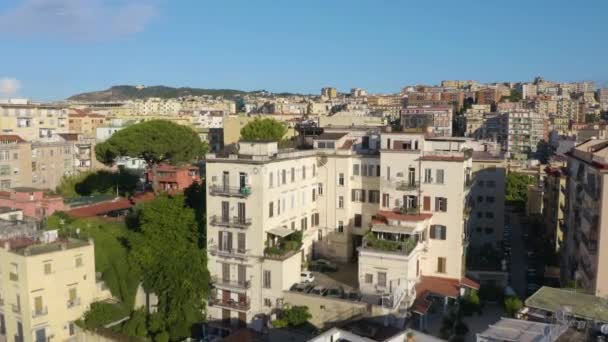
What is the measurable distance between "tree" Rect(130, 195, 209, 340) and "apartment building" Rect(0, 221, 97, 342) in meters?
3.68

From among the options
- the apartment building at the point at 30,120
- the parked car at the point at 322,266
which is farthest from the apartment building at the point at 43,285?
the apartment building at the point at 30,120

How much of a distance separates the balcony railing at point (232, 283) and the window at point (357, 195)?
10873 millimetres

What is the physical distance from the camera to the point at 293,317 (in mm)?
31547

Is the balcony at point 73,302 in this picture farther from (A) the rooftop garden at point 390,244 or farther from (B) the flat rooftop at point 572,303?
(B) the flat rooftop at point 572,303

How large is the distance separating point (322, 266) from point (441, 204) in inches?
379

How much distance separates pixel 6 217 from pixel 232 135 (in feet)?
159

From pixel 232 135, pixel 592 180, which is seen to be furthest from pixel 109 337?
pixel 232 135

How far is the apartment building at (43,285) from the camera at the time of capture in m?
32.6

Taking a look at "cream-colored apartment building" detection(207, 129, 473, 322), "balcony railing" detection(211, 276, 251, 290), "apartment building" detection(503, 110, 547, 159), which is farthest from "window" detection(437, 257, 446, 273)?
"apartment building" detection(503, 110, 547, 159)

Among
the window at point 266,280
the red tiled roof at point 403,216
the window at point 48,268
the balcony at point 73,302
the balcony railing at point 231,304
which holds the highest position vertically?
the red tiled roof at point 403,216

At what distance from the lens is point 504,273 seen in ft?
125

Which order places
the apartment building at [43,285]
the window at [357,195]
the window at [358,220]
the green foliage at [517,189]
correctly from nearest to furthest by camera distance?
the apartment building at [43,285] → the window at [357,195] → the window at [358,220] → the green foliage at [517,189]

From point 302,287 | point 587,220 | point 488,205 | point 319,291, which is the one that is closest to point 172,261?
point 302,287

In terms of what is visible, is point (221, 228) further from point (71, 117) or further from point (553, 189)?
point (71, 117)
